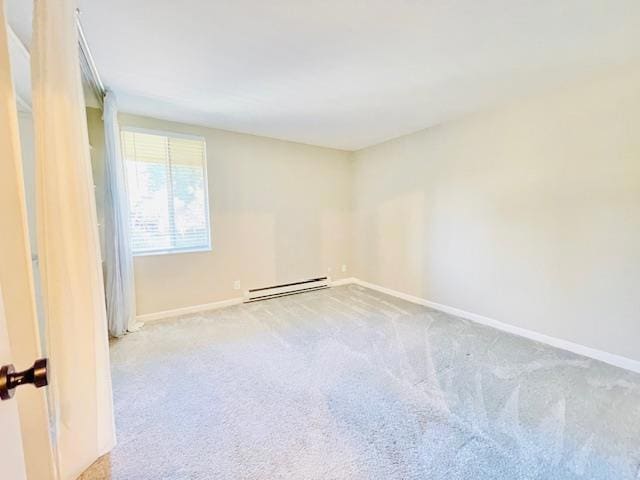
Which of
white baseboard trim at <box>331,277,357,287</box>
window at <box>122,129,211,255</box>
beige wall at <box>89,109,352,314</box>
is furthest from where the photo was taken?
white baseboard trim at <box>331,277,357,287</box>

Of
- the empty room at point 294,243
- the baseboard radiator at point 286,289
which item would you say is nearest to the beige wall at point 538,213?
the empty room at point 294,243

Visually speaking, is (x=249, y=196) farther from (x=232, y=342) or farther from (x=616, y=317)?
(x=616, y=317)

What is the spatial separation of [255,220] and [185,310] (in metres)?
1.44

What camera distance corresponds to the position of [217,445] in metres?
1.52

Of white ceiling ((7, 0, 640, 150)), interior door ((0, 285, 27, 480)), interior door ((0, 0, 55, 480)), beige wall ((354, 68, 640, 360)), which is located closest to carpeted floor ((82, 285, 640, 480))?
beige wall ((354, 68, 640, 360))

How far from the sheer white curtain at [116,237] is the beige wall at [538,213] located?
3.33 meters

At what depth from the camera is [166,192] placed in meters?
3.37

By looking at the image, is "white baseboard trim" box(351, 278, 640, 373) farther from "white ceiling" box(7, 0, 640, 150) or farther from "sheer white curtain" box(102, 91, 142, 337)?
"sheer white curtain" box(102, 91, 142, 337)

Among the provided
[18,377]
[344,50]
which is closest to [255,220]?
[344,50]

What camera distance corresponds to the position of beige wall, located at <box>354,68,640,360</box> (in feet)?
7.29

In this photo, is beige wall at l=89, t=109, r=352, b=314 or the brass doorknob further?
beige wall at l=89, t=109, r=352, b=314

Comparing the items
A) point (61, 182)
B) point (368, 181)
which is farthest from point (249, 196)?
point (61, 182)

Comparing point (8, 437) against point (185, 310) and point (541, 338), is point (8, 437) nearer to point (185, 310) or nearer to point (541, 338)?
point (185, 310)

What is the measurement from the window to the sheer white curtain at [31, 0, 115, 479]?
2.05 meters
